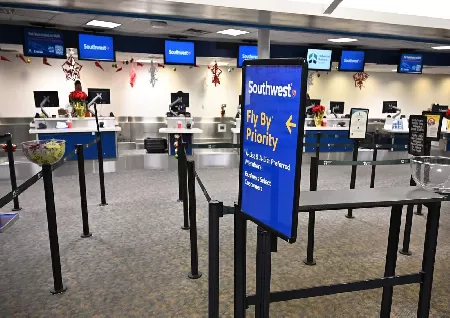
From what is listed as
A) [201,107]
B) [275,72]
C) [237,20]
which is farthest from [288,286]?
[201,107]

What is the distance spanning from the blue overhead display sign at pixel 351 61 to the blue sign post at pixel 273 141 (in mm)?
9207

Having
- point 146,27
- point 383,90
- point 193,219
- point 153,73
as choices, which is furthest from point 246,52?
point 383,90

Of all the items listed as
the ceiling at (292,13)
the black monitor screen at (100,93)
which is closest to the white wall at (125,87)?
the black monitor screen at (100,93)

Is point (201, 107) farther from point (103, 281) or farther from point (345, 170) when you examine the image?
point (103, 281)

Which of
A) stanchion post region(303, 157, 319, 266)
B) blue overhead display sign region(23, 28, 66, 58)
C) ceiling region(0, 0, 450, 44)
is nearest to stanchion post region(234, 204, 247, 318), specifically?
stanchion post region(303, 157, 319, 266)

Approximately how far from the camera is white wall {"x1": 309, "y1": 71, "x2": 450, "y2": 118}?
46.9ft

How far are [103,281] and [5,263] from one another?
113cm

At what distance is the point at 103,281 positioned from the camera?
3.11m

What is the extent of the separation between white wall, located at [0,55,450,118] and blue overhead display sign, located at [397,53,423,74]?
3794 mm

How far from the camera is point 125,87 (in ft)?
39.6

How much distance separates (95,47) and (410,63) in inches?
352

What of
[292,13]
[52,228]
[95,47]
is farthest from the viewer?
[95,47]

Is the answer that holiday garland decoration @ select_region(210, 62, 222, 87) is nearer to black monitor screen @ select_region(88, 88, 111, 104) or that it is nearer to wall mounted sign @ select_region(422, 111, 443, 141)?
black monitor screen @ select_region(88, 88, 111, 104)

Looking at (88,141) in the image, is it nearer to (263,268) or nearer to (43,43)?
(43,43)
